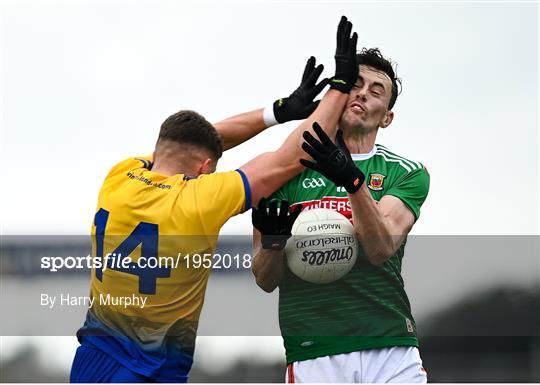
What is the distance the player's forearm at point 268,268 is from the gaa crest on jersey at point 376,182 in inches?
38.9

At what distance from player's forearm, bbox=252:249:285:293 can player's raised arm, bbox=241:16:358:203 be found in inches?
17.9

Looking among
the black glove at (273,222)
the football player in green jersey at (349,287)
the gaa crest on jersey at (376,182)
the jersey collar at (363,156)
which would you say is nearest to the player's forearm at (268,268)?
the football player in green jersey at (349,287)

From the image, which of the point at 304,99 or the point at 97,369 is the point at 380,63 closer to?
the point at 304,99

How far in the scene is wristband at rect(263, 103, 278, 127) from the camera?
28.0 ft

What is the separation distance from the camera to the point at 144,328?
7074mm

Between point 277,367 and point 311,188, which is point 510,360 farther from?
point 311,188

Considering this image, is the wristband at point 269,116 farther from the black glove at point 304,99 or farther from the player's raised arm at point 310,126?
the player's raised arm at point 310,126

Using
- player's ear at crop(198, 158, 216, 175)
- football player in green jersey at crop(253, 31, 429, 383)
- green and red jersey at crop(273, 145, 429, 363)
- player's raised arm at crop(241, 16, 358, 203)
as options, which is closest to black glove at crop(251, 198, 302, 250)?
football player in green jersey at crop(253, 31, 429, 383)

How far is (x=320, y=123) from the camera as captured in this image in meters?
7.43

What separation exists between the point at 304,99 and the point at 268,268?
1.77 meters

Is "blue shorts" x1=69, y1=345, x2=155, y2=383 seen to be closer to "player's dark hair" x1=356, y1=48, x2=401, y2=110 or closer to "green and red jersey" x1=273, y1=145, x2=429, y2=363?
"green and red jersey" x1=273, y1=145, x2=429, y2=363

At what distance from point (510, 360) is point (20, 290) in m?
13.7

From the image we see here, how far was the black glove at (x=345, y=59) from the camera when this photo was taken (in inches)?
301

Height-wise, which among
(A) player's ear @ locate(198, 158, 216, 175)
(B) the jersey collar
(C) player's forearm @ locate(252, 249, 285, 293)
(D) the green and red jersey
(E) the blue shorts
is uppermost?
(B) the jersey collar
